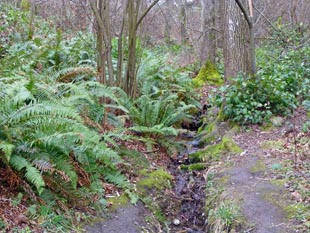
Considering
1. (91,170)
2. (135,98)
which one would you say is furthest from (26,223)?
(135,98)

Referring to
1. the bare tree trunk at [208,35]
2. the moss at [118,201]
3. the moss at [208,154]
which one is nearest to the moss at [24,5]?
the bare tree trunk at [208,35]

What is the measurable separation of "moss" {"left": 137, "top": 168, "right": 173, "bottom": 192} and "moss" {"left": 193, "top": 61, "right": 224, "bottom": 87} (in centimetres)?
581

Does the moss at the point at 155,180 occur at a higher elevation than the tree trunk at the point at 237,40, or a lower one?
lower

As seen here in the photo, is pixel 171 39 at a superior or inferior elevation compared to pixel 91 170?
superior

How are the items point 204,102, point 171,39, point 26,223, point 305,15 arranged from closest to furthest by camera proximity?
point 26,223 < point 204,102 < point 305,15 < point 171,39

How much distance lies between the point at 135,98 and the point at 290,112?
2.90m

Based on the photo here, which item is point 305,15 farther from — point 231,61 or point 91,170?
point 91,170

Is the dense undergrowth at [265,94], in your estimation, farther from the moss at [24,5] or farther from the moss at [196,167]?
the moss at [24,5]

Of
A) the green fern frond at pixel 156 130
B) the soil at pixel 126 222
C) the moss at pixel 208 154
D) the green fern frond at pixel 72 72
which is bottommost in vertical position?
the soil at pixel 126 222

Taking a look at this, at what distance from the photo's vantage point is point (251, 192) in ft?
15.3

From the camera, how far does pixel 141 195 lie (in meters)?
4.93

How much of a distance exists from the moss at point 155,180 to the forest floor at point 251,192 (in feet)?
0.44

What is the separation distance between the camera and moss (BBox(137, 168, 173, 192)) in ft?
17.0

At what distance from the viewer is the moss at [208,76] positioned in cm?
1134
